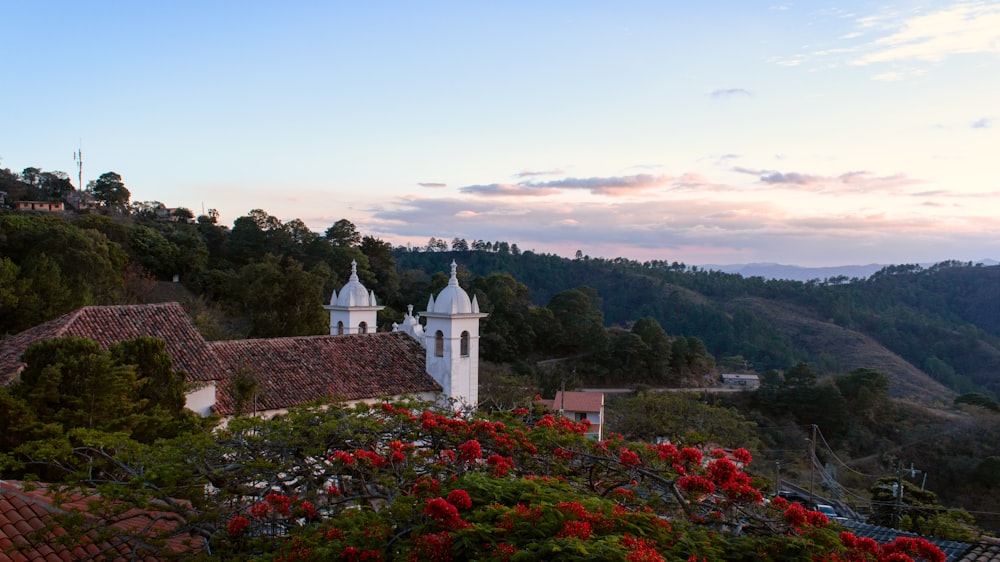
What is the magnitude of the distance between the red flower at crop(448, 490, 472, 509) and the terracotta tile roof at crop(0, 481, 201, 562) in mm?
2820

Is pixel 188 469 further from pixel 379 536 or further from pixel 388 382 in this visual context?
pixel 388 382

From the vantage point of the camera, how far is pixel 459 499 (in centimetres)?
463

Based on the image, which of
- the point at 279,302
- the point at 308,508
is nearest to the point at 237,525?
the point at 308,508

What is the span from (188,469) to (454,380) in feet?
37.9

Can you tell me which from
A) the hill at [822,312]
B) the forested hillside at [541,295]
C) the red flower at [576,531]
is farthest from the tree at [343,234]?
the red flower at [576,531]

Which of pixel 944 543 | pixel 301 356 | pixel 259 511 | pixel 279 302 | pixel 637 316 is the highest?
pixel 279 302

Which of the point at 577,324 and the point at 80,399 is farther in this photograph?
the point at 577,324

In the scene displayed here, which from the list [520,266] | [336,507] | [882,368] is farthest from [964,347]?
[336,507]

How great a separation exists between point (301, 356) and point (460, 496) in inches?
508

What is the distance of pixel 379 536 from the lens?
4578 millimetres

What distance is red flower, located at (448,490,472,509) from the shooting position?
4.63 metres

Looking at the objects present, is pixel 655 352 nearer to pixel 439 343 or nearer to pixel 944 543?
pixel 439 343

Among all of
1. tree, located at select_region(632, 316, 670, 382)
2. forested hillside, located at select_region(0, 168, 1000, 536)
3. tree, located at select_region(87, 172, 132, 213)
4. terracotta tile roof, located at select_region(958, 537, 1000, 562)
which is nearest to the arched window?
forested hillside, located at select_region(0, 168, 1000, 536)

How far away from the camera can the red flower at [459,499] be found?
4633mm
